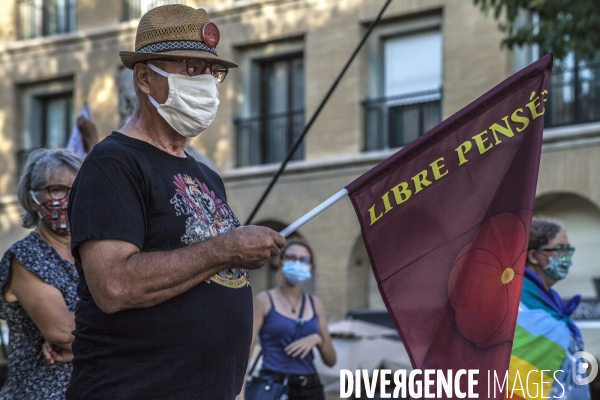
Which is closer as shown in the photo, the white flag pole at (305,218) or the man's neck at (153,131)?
the man's neck at (153,131)

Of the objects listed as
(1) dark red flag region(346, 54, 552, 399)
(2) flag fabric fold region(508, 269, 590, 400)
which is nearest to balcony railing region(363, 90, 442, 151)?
(2) flag fabric fold region(508, 269, 590, 400)

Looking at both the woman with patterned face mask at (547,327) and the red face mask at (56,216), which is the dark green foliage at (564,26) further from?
the red face mask at (56,216)

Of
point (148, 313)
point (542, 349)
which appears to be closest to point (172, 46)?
point (148, 313)

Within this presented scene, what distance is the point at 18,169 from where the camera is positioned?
2486 centimetres

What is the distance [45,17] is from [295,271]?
17802 millimetres

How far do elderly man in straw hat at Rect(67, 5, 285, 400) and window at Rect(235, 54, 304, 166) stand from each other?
17747 millimetres

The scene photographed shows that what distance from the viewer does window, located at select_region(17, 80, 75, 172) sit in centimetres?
2462

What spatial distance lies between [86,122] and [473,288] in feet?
Result: 12.6

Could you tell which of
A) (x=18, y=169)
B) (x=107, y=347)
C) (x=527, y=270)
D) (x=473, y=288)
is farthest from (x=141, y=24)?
(x=18, y=169)

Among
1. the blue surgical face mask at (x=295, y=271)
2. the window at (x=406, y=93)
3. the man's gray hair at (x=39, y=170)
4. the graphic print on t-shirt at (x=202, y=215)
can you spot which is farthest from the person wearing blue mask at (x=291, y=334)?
the window at (x=406, y=93)

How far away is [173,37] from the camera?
3510 millimetres

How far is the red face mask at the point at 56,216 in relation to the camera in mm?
4641

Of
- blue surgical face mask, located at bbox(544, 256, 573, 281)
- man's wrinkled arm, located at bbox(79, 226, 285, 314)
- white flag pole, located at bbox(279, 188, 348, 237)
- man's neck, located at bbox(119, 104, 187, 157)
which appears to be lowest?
blue surgical face mask, located at bbox(544, 256, 573, 281)

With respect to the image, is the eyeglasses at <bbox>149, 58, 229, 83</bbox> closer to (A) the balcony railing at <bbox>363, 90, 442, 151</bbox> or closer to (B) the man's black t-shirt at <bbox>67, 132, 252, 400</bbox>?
(B) the man's black t-shirt at <bbox>67, 132, 252, 400</bbox>
